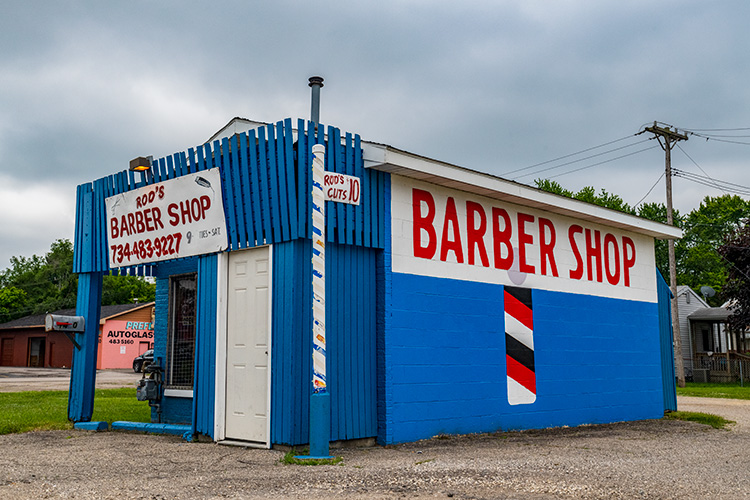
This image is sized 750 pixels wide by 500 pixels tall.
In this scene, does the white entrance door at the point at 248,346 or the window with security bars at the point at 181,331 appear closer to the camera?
the white entrance door at the point at 248,346

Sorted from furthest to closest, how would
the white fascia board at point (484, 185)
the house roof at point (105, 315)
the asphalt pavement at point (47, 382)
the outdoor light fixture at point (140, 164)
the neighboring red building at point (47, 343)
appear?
the house roof at point (105, 315), the neighboring red building at point (47, 343), the asphalt pavement at point (47, 382), the outdoor light fixture at point (140, 164), the white fascia board at point (484, 185)

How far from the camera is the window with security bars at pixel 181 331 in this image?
37.8 feet

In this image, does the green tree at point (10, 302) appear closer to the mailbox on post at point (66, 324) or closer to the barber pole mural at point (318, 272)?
the mailbox on post at point (66, 324)

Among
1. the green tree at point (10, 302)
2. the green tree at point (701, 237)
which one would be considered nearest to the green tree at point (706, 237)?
the green tree at point (701, 237)

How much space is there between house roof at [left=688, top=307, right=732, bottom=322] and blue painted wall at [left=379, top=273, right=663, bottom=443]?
81.1ft

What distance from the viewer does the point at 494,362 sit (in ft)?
35.6

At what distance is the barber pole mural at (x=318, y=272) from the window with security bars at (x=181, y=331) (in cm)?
395

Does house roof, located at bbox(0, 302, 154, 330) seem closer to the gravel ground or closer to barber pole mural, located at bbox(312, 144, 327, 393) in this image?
the gravel ground

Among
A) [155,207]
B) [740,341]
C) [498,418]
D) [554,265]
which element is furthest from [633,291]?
[740,341]

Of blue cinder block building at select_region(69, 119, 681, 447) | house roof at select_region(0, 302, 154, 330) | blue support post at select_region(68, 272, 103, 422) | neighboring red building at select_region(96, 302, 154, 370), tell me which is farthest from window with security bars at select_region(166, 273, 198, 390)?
house roof at select_region(0, 302, 154, 330)

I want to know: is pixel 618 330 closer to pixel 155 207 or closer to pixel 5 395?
pixel 155 207

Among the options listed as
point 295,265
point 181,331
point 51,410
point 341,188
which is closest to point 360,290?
point 295,265

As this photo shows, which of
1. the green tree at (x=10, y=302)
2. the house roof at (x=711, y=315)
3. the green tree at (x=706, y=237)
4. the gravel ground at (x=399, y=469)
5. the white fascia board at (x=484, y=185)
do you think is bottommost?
the gravel ground at (x=399, y=469)

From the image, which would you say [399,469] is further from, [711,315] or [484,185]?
[711,315]
